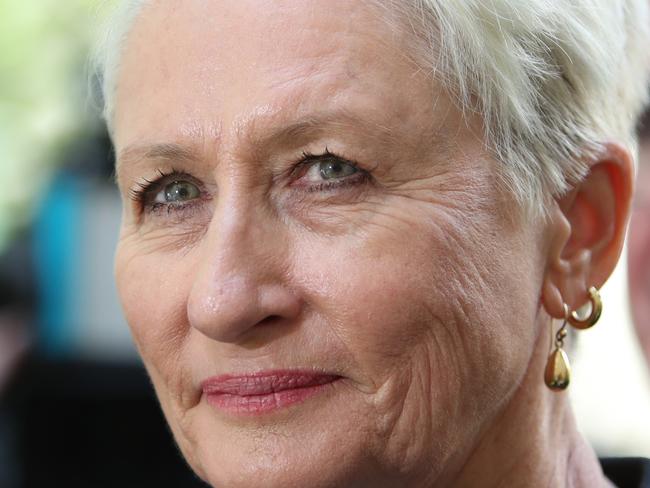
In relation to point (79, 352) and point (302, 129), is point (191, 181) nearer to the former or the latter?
point (302, 129)

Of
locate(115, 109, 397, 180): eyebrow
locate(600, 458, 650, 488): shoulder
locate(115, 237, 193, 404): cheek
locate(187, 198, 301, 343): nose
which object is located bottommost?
locate(600, 458, 650, 488): shoulder

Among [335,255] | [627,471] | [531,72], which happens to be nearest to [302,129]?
[335,255]

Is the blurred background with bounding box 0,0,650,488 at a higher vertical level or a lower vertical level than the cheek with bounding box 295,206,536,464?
lower

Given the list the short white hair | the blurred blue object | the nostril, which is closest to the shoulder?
the short white hair

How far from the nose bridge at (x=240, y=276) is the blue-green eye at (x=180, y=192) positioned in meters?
0.21

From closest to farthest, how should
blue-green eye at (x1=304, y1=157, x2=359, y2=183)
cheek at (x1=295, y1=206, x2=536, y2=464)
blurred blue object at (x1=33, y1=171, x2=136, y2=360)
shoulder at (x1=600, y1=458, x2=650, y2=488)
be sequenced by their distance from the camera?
1. cheek at (x1=295, y1=206, x2=536, y2=464)
2. blue-green eye at (x1=304, y1=157, x2=359, y2=183)
3. shoulder at (x1=600, y1=458, x2=650, y2=488)
4. blurred blue object at (x1=33, y1=171, x2=136, y2=360)

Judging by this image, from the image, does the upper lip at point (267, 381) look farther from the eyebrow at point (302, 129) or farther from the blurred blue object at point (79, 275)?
the blurred blue object at point (79, 275)

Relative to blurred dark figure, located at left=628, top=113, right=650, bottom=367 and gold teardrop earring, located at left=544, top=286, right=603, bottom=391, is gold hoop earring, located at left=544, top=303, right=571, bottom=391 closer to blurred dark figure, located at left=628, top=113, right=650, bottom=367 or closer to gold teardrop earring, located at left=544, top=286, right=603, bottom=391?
gold teardrop earring, located at left=544, top=286, right=603, bottom=391

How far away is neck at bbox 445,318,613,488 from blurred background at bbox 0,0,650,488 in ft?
8.13

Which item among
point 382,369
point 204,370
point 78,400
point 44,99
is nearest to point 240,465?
point 204,370

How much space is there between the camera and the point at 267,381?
203 cm

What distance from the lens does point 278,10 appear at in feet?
6.59

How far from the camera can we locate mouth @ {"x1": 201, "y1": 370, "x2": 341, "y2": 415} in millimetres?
2012

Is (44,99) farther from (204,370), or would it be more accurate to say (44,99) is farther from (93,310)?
(204,370)
